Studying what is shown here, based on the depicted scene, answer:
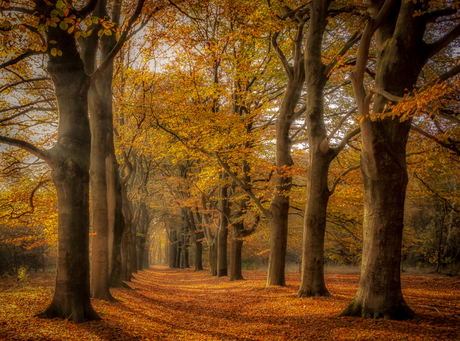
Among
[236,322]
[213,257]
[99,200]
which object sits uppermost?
[99,200]

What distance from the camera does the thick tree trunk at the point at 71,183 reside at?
5.31 m

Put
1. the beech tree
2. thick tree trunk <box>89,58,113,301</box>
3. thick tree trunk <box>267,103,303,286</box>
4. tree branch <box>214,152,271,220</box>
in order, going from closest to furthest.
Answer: the beech tree → thick tree trunk <box>89,58,113,301</box> → thick tree trunk <box>267,103,303,286</box> → tree branch <box>214,152,271,220</box>

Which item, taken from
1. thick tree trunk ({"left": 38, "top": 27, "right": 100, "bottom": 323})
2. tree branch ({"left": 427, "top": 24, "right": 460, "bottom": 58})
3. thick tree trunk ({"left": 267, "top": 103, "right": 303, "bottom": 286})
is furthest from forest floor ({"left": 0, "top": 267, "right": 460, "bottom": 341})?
tree branch ({"left": 427, "top": 24, "right": 460, "bottom": 58})

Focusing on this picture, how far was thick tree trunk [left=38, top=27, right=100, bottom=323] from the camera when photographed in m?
5.31

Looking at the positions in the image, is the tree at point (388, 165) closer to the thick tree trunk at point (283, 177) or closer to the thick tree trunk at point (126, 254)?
the thick tree trunk at point (283, 177)

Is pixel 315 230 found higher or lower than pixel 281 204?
lower

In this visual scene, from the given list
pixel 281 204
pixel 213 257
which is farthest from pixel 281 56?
pixel 213 257

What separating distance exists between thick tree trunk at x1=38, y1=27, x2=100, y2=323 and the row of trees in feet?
0.07

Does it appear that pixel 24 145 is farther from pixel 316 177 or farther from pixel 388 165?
pixel 316 177

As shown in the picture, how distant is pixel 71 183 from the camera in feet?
17.9

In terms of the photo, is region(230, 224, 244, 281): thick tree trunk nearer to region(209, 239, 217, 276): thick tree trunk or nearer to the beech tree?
region(209, 239, 217, 276): thick tree trunk

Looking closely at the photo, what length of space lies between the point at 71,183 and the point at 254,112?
964 centimetres

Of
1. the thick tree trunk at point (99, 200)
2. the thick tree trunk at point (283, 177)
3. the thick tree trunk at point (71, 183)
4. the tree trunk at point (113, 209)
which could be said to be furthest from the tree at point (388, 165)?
the tree trunk at point (113, 209)

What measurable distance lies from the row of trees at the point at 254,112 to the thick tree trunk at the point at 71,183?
22mm
